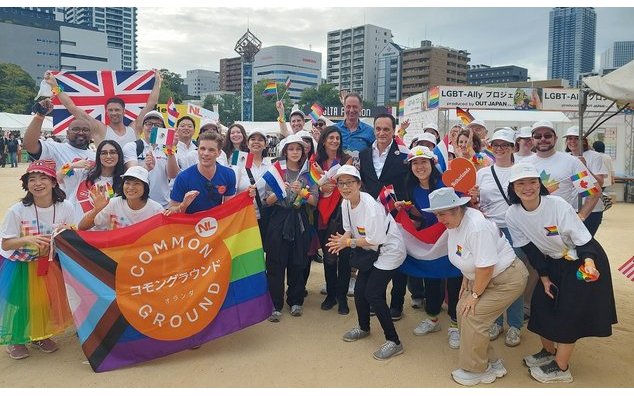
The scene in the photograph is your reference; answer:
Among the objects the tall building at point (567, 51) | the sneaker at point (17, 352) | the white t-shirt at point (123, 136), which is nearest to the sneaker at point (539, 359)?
the sneaker at point (17, 352)

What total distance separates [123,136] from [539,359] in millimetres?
5046

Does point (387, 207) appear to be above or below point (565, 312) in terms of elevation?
above

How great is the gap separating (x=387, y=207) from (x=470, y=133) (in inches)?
60.4

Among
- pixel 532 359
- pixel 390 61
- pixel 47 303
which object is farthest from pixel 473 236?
pixel 390 61

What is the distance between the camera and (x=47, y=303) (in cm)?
423

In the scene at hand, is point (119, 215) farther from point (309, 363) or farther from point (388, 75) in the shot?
point (388, 75)

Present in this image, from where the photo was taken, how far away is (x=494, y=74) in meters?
149

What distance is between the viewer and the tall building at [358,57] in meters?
132

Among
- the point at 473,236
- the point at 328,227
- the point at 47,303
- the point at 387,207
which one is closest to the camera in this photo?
the point at 473,236

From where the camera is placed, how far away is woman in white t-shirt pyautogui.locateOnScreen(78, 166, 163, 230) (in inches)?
167

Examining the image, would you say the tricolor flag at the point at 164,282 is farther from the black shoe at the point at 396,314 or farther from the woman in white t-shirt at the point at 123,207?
the black shoe at the point at 396,314

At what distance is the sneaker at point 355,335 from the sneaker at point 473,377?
3.48 feet

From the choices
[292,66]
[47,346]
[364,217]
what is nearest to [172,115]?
[47,346]

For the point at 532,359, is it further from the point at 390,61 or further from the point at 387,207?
the point at 390,61
